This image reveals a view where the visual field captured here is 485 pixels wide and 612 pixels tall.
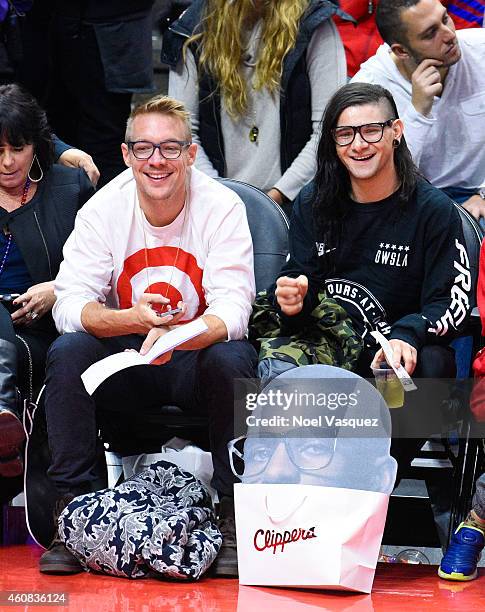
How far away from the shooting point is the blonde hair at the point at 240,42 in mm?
4404

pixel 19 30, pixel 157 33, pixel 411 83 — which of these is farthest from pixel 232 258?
pixel 157 33

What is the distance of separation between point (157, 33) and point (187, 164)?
6.77 feet

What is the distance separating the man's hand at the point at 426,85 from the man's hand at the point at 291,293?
100cm

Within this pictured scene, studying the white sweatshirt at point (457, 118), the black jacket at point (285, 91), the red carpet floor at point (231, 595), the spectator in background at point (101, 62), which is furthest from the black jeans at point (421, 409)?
the spectator in background at point (101, 62)

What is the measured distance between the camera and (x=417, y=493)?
4.41 m

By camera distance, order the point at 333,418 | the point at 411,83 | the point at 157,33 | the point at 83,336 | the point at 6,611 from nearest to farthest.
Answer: the point at 6,611
the point at 333,418
the point at 83,336
the point at 411,83
the point at 157,33

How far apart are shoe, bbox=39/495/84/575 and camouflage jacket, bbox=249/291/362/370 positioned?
0.72 meters

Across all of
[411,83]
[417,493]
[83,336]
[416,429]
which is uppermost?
[411,83]

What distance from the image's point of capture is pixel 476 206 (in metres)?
4.29

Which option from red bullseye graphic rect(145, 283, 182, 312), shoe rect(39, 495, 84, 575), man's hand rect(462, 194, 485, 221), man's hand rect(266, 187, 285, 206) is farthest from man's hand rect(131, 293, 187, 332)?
man's hand rect(462, 194, 485, 221)

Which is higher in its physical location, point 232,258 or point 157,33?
point 157,33

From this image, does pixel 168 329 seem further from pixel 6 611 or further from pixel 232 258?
pixel 6 611

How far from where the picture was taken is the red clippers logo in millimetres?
3205

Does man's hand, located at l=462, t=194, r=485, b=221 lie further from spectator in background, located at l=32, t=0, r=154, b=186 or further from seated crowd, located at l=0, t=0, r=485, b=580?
spectator in background, located at l=32, t=0, r=154, b=186
